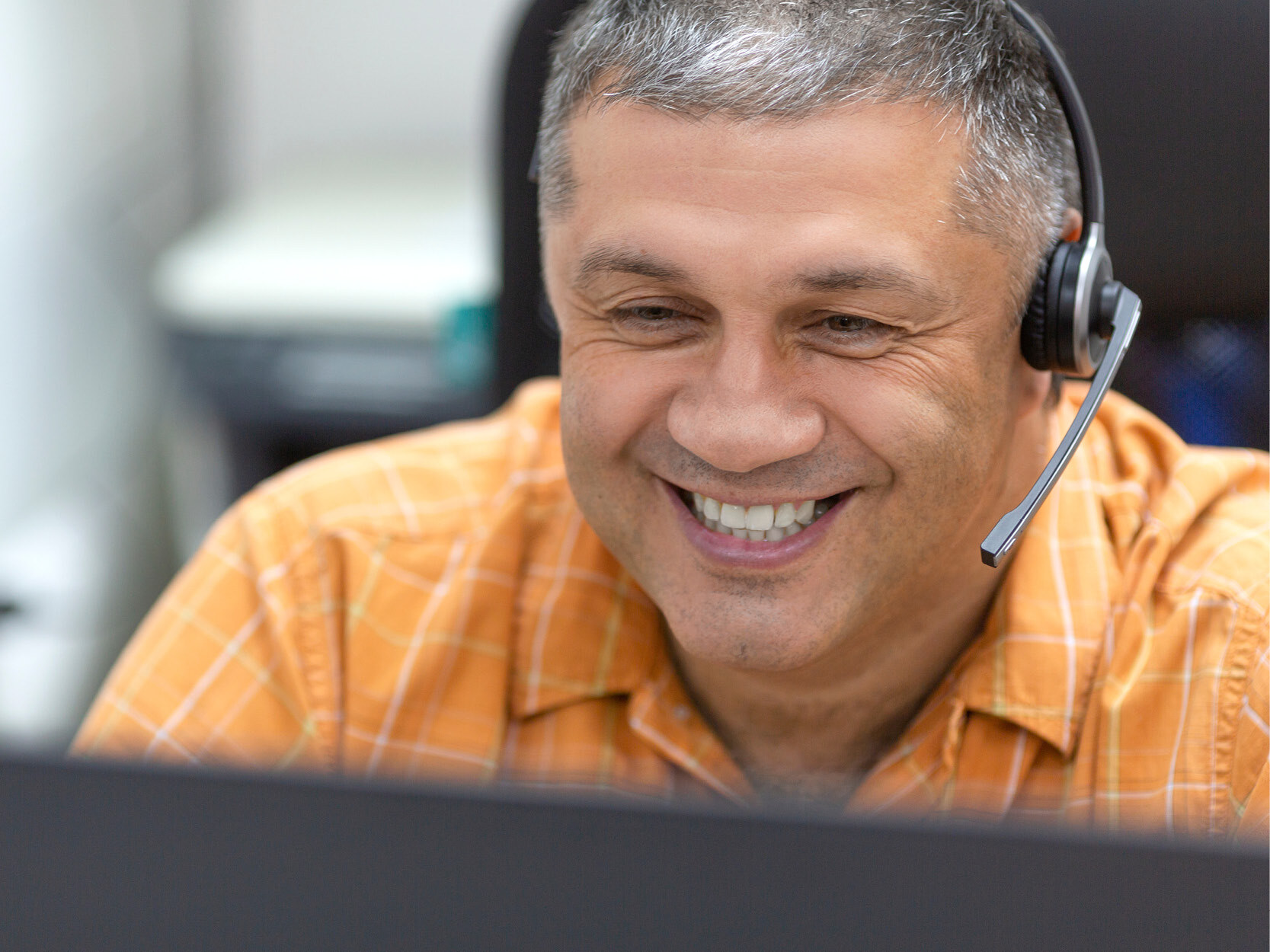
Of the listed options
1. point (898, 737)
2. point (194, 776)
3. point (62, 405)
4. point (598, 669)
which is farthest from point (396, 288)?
point (194, 776)

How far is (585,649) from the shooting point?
3.27 feet

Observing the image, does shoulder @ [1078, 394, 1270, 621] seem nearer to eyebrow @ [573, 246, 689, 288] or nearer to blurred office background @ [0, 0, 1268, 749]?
eyebrow @ [573, 246, 689, 288]

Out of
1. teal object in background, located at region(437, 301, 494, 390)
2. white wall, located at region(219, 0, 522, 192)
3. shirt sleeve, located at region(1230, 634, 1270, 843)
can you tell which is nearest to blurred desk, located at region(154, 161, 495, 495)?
teal object in background, located at region(437, 301, 494, 390)

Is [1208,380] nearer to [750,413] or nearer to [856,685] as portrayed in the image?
[856,685]

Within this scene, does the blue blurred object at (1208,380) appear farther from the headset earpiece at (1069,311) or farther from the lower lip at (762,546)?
the lower lip at (762,546)

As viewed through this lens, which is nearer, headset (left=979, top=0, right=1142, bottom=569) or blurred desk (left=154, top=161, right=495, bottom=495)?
headset (left=979, top=0, right=1142, bottom=569)

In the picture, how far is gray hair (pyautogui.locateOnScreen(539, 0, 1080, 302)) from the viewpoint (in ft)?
2.42

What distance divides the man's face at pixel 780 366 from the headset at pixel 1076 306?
0.02 metres

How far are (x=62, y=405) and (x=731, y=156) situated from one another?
171 cm

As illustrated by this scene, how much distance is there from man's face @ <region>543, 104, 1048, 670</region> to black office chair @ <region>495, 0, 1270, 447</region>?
0.25 meters

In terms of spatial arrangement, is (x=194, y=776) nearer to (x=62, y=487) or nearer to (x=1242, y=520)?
(x=1242, y=520)

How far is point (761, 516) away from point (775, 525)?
Result: 1cm

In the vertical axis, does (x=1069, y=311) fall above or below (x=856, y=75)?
below

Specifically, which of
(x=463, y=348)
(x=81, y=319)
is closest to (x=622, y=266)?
(x=463, y=348)
